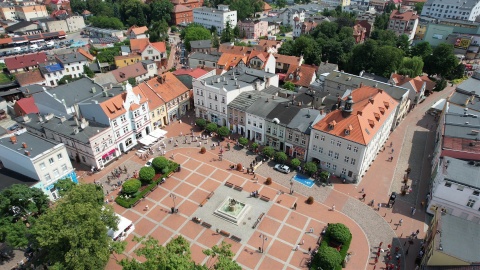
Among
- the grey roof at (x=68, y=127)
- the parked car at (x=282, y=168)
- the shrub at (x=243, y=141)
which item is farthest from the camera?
the shrub at (x=243, y=141)

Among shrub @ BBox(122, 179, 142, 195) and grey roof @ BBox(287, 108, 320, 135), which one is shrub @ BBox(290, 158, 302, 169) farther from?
shrub @ BBox(122, 179, 142, 195)

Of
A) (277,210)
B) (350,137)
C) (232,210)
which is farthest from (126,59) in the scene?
(350,137)

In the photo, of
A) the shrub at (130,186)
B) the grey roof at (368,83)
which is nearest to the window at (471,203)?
the grey roof at (368,83)

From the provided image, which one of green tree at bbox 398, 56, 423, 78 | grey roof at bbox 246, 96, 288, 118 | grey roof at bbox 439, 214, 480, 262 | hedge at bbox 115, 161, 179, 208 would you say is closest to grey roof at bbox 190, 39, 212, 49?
grey roof at bbox 246, 96, 288, 118

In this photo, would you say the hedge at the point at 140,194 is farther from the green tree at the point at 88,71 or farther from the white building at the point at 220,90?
the green tree at the point at 88,71

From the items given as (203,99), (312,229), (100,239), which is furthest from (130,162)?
(312,229)

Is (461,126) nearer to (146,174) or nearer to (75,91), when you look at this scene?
(146,174)

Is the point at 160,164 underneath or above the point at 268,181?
above
